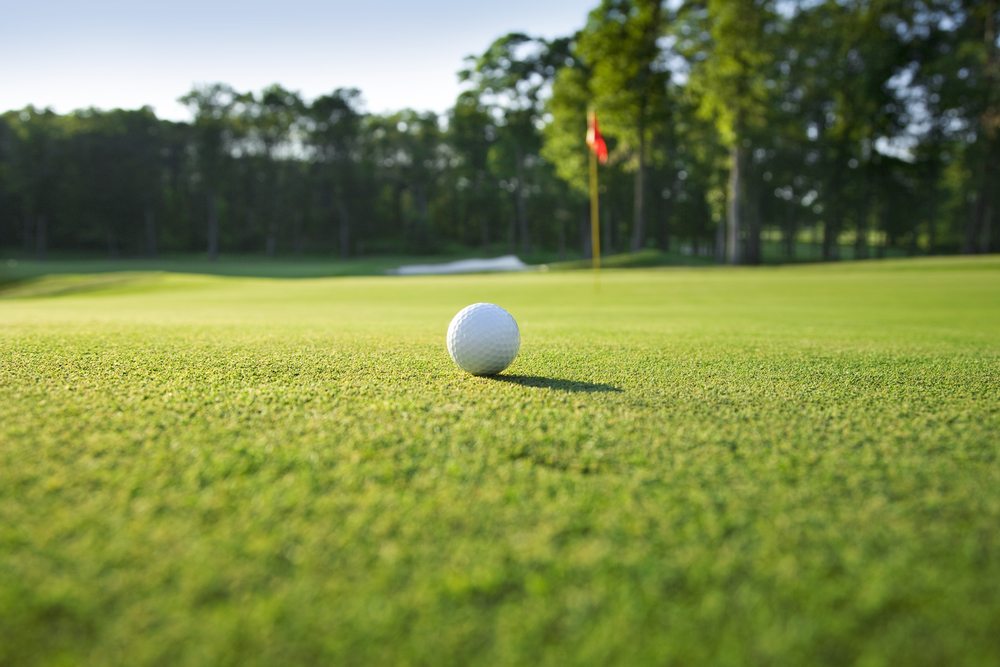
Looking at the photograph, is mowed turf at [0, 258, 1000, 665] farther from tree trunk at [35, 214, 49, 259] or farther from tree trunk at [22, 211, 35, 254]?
tree trunk at [22, 211, 35, 254]

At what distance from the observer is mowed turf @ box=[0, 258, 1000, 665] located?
1352 millimetres

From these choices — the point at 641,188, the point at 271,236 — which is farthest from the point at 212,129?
the point at 641,188

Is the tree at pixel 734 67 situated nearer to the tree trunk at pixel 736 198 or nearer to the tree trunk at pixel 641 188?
the tree trunk at pixel 736 198

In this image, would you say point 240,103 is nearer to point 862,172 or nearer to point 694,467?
point 862,172

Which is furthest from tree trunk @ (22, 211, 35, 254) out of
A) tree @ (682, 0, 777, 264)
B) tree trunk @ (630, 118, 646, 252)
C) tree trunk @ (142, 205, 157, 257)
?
tree @ (682, 0, 777, 264)

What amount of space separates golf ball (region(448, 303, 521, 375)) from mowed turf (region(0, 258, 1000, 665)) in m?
0.18

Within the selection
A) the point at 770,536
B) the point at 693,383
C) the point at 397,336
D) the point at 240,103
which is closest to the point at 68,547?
the point at 770,536

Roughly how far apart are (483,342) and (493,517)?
2021mm

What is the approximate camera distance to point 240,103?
56656mm

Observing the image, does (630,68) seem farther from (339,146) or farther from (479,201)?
(339,146)

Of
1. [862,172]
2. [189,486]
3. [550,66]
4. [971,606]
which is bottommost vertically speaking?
[971,606]

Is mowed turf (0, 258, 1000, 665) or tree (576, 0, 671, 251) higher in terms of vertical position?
tree (576, 0, 671, 251)

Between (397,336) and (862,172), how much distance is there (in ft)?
147

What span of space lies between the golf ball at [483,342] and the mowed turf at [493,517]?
0.18m
